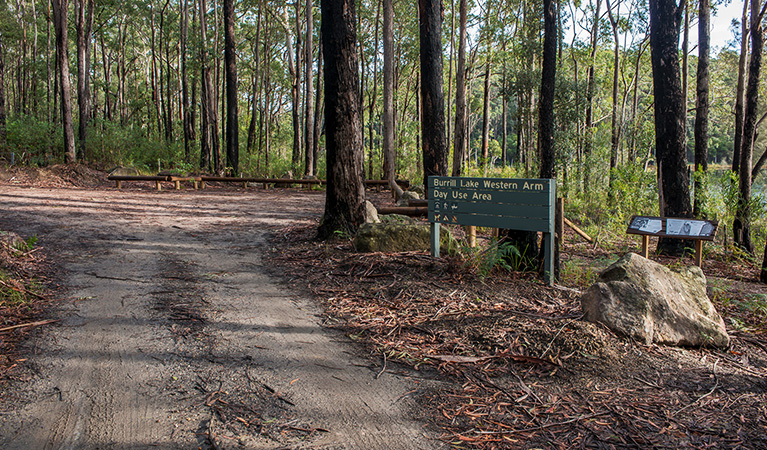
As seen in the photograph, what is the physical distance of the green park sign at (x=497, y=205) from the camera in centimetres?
515

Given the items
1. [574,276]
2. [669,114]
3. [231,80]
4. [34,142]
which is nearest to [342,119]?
[574,276]

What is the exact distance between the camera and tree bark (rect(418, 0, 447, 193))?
1124 cm

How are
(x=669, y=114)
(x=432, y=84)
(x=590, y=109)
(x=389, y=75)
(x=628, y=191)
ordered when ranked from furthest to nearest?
(x=590, y=109) < (x=389, y=75) < (x=432, y=84) < (x=628, y=191) < (x=669, y=114)

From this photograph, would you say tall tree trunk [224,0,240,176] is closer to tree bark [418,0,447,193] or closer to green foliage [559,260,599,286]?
tree bark [418,0,447,193]

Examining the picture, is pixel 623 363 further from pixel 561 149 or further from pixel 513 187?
pixel 561 149

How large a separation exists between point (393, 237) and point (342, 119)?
204cm

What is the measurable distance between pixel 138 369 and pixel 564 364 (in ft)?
9.84

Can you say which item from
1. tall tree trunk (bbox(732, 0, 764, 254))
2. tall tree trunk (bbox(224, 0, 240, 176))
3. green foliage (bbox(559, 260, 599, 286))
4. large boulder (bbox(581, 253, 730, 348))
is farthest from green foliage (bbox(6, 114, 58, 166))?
tall tree trunk (bbox(732, 0, 764, 254))

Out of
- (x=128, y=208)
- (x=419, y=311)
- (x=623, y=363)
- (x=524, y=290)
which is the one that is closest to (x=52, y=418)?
(x=419, y=311)

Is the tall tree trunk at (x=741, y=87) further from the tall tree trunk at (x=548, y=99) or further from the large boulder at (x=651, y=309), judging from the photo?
the large boulder at (x=651, y=309)

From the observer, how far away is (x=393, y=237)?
646 centimetres

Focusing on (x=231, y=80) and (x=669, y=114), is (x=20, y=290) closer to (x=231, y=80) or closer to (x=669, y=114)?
(x=669, y=114)

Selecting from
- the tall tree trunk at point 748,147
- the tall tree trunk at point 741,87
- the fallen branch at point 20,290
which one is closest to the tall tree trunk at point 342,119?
the fallen branch at point 20,290

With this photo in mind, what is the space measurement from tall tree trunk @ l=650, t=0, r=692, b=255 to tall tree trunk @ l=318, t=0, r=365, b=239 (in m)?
5.82
